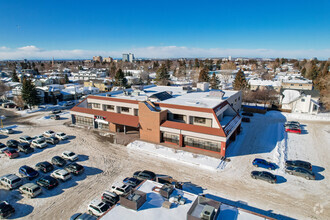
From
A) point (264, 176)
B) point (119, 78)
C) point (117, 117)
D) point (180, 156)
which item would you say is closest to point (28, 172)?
point (117, 117)

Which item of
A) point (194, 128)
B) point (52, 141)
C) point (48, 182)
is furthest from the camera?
point (52, 141)


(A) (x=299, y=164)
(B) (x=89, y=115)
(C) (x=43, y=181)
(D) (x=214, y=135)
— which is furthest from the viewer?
(B) (x=89, y=115)

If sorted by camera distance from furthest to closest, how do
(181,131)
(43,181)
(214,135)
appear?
(181,131) → (214,135) → (43,181)

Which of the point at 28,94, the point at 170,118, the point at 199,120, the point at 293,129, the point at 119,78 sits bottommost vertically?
the point at 293,129

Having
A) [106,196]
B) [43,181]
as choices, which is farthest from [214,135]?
[43,181]

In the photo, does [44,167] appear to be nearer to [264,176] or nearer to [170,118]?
[170,118]

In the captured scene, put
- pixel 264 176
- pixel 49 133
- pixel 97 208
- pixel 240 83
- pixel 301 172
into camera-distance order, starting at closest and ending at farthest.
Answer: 1. pixel 97 208
2. pixel 264 176
3. pixel 301 172
4. pixel 49 133
5. pixel 240 83

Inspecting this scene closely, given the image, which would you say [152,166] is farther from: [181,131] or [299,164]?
[299,164]
